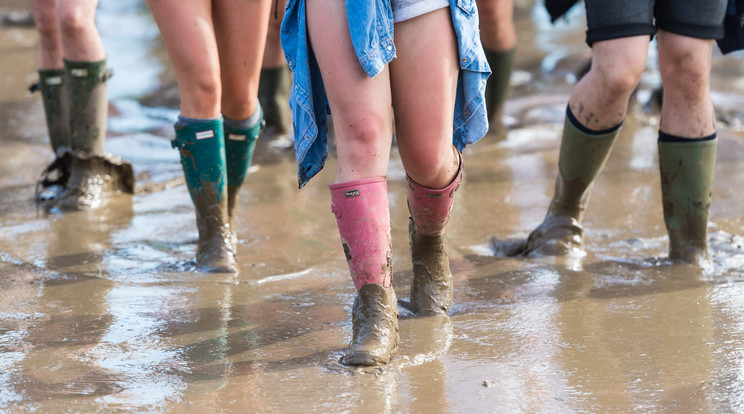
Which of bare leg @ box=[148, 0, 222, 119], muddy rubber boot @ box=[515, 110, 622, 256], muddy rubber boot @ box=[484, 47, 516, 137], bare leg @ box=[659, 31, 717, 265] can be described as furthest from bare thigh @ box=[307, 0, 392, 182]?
muddy rubber boot @ box=[484, 47, 516, 137]

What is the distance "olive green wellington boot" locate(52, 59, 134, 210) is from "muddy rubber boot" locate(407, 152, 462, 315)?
187cm

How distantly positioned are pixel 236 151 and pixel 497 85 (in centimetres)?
224

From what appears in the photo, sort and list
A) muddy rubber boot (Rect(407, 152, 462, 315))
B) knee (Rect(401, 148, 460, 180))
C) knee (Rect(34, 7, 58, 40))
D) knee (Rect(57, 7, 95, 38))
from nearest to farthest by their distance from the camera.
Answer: knee (Rect(401, 148, 460, 180)) → muddy rubber boot (Rect(407, 152, 462, 315)) → knee (Rect(57, 7, 95, 38)) → knee (Rect(34, 7, 58, 40))

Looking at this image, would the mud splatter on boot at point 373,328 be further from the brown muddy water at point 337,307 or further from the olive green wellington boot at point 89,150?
the olive green wellington boot at point 89,150

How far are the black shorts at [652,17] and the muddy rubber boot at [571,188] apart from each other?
0.38 meters

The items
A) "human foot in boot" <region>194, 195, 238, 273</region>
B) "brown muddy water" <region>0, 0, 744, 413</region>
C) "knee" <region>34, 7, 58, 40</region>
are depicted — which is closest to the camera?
"brown muddy water" <region>0, 0, 744, 413</region>

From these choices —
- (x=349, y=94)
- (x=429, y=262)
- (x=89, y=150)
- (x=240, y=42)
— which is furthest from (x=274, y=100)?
(x=349, y=94)

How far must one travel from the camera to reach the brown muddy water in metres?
2.04

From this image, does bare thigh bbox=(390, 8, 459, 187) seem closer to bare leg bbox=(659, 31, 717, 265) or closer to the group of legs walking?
the group of legs walking

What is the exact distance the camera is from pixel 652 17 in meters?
2.85

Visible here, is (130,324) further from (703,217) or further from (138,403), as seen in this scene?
(703,217)

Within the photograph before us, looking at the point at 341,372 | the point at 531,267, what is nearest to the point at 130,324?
the point at 341,372

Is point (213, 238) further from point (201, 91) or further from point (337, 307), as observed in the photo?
point (337, 307)

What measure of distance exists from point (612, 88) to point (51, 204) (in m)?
2.48
